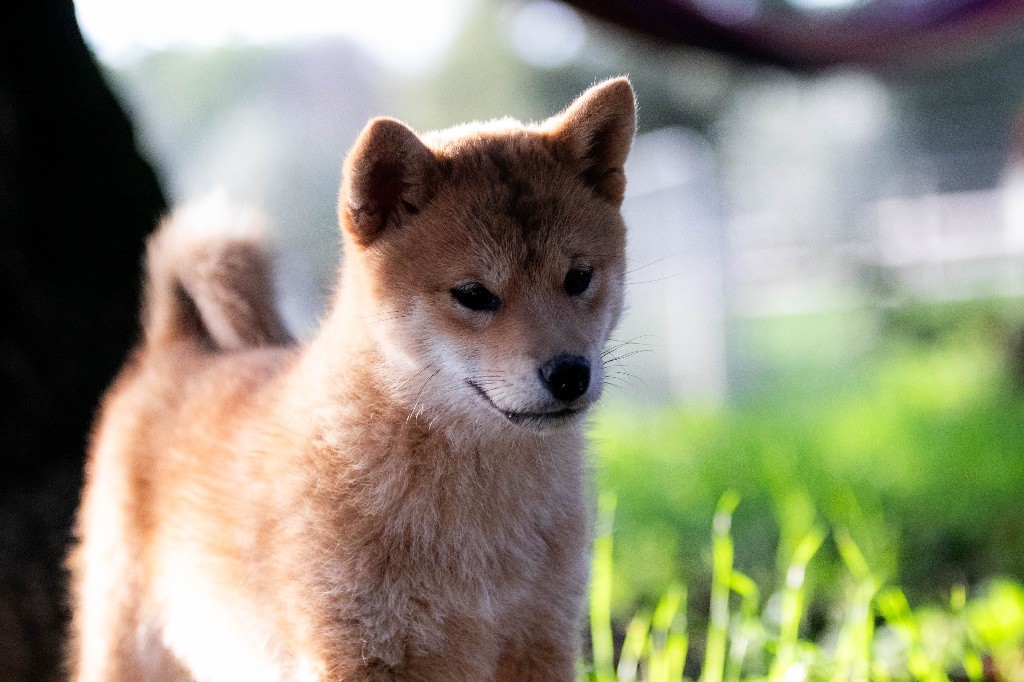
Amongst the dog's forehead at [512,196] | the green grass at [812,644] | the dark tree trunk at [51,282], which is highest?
the dog's forehead at [512,196]

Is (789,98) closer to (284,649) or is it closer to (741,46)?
(741,46)

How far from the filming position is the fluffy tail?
2939mm

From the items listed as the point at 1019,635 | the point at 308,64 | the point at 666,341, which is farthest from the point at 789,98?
the point at 1019,635

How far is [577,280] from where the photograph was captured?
2287 millimetres

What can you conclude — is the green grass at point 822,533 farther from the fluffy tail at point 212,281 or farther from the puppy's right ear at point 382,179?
the fluffy tail at point 212,281

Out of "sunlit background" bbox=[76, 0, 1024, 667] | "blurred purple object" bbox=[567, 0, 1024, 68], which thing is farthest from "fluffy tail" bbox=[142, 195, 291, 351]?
"blurred purple object" bbox=[567, 0, 1024, 68]

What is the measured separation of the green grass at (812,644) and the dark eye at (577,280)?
0.94m

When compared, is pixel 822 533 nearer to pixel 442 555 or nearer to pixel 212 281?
pixel 442 555

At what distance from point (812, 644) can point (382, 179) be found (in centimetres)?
198

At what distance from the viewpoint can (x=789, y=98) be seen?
1722 cm

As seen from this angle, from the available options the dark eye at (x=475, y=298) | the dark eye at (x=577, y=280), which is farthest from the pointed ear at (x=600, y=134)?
the dark eye at (x=475, y=298)

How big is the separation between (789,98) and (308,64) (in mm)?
8433

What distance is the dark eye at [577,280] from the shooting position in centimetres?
226

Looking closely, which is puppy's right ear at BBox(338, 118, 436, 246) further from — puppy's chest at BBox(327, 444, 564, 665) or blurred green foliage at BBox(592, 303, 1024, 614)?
blurred green foliage at BBox(592, 303, 1024, 614)
